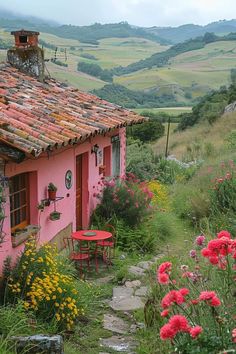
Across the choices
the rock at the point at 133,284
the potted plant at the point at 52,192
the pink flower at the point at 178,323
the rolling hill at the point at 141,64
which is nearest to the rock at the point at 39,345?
the pink flower at the point at 178,323

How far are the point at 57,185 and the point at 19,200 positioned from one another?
4.18 ft

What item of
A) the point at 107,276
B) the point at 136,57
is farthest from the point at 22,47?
the point at 136,57

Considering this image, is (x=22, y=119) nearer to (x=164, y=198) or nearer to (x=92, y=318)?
(x=92, y=318)

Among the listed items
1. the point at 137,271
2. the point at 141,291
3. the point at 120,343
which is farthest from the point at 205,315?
the point at 137,271

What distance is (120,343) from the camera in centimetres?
696

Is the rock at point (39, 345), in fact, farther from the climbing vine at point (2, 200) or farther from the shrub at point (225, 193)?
the shrub at point (225, 193)

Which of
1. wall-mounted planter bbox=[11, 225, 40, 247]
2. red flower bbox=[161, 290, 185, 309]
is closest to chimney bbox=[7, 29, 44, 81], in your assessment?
wall-mounted planter bbox=[11, 225, 40, 247]

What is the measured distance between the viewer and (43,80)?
522 inches

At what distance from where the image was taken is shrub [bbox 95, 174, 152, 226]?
1220 cm

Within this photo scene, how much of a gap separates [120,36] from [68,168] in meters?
188

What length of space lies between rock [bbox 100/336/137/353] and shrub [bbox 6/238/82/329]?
1.71 feet

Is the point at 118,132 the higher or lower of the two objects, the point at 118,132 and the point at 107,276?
the higher

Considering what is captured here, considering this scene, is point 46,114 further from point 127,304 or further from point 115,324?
point 115,324

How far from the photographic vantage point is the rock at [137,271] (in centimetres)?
982
